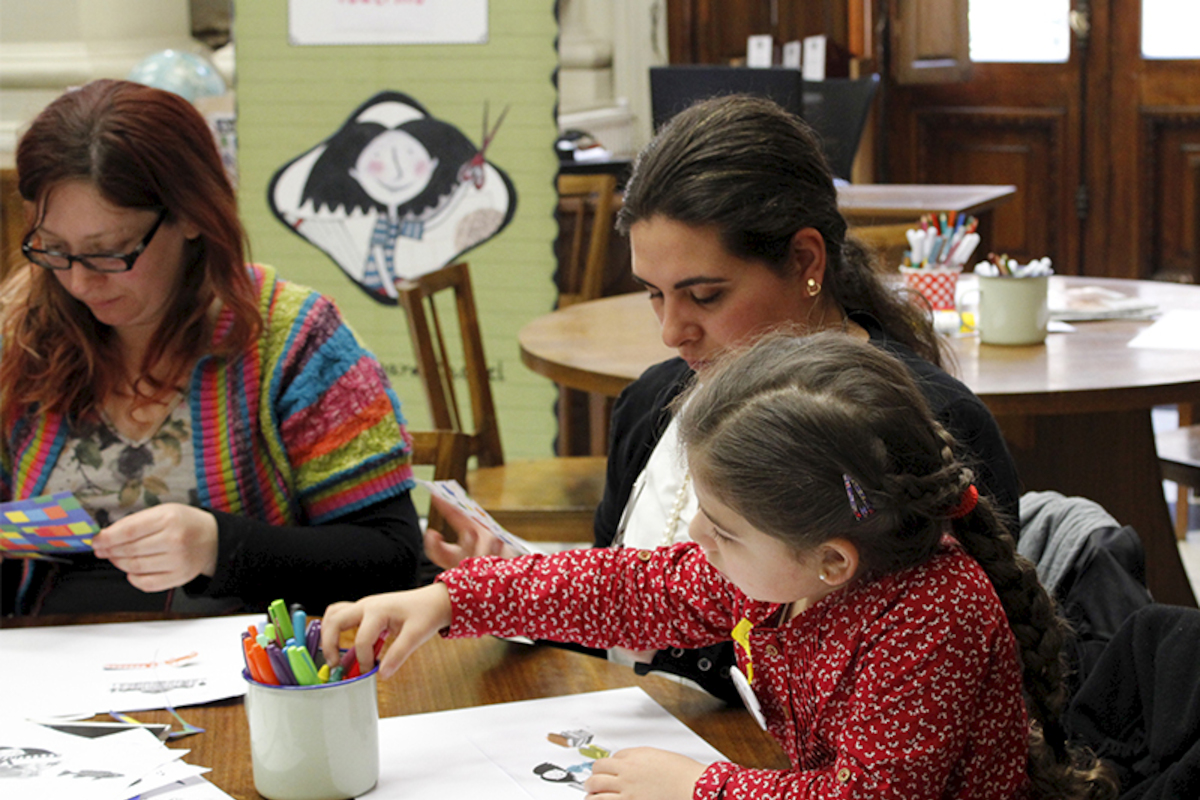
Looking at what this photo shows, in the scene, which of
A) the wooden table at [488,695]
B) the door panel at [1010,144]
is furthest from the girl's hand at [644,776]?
the door panel at [1010,144]

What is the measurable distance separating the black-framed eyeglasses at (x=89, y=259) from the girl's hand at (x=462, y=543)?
0.51 meters

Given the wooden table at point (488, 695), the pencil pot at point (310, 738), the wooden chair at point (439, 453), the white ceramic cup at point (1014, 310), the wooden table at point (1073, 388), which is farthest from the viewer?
the white ceramic cup at point (1014, 310)

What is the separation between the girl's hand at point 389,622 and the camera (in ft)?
3.28

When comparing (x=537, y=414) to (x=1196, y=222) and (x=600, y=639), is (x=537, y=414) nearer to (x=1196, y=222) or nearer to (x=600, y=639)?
(x=600, y=639)

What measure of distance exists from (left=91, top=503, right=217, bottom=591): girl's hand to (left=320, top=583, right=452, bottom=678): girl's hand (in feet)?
1.26

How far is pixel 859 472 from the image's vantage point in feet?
2.74

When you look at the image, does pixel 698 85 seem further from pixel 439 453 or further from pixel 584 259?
pixel 439 453

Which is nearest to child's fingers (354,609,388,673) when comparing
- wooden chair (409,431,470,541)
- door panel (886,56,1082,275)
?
wooden chair (409,431,470,541)

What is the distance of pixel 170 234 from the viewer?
158 cm

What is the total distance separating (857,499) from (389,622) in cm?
43

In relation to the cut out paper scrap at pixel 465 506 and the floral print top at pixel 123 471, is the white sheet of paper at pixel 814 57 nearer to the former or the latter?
the floral print top at pixel 123 471

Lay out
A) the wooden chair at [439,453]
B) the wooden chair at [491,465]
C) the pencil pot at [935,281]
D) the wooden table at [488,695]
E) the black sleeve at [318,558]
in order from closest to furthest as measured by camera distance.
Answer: the wooden table at [488,695], the black sleeve at [318,558], the wooden chair at [439,453], the pencil pot at [935,281], the wooden chair at [491,465]

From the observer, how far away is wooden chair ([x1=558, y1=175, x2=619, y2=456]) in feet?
11.8

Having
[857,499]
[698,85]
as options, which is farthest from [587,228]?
[857,499]
